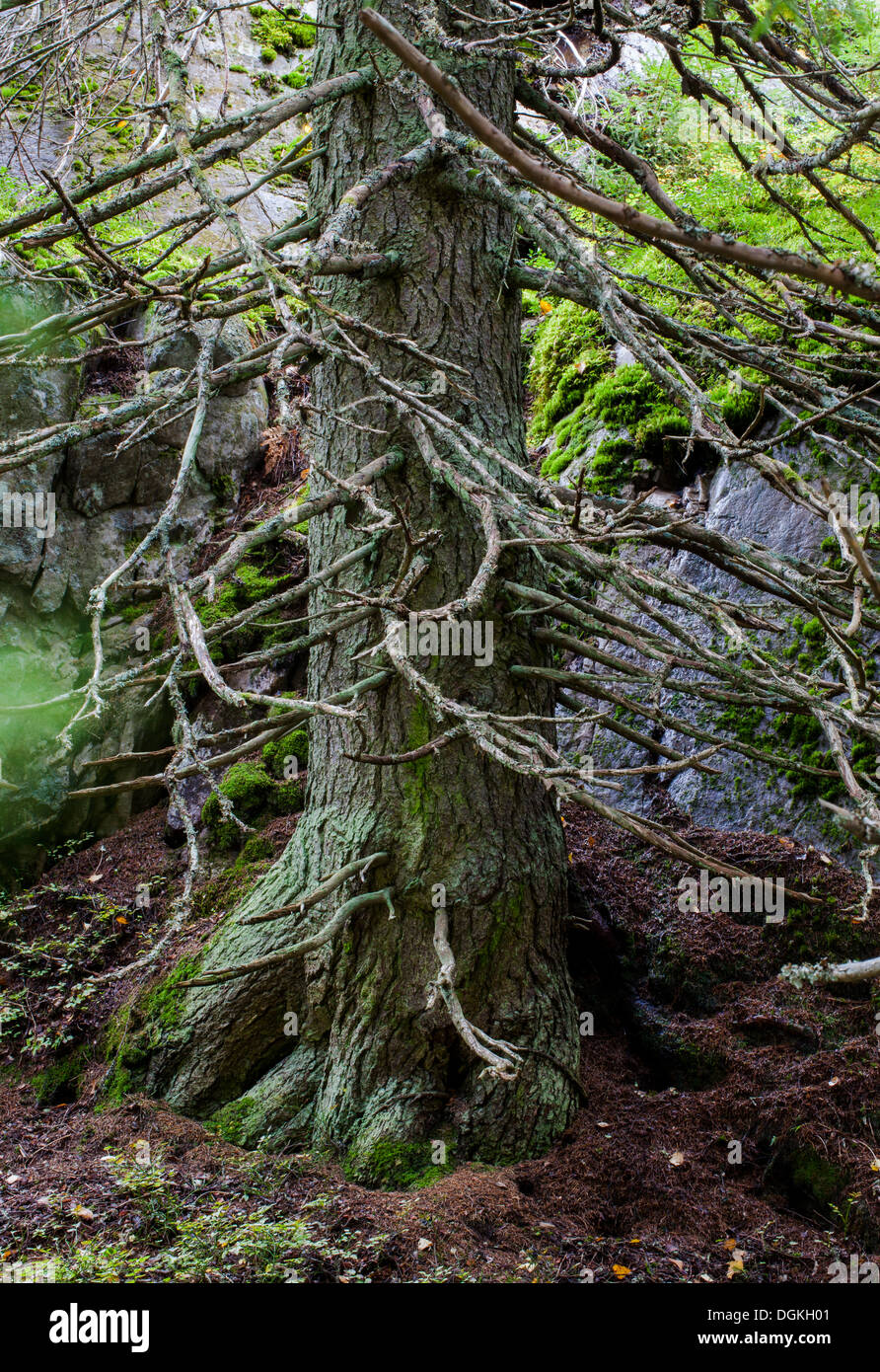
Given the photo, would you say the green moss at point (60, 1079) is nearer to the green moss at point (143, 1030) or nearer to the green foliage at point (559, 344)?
the green moss at point (143, 1030)

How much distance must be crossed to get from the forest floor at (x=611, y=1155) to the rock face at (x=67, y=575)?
5.50ft

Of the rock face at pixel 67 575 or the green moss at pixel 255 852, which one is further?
the rock face at pixel 67 575

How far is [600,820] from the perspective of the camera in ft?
15.8

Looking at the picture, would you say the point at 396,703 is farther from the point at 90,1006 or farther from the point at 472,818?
the point at 90,1006

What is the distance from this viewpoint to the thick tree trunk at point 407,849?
3410 mm

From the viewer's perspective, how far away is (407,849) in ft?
11.5

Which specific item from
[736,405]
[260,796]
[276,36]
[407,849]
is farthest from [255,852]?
[276,36]

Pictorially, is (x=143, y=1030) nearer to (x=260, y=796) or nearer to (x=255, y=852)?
(x=255, y=852)

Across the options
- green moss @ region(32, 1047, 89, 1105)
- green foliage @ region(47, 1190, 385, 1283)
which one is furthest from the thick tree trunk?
green moss @ region(32, 1047, 89, 1105)

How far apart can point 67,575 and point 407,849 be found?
13.2 ft

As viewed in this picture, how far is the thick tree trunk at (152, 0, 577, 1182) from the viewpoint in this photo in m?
3.41

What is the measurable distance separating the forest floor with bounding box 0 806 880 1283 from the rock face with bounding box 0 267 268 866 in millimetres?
1675

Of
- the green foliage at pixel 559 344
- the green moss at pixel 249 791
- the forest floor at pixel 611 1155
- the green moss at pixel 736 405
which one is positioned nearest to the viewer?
the forest floor at pixel 611 1155

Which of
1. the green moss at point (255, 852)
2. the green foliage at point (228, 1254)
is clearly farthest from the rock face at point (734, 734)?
the green foliage at point (228, 1254)
